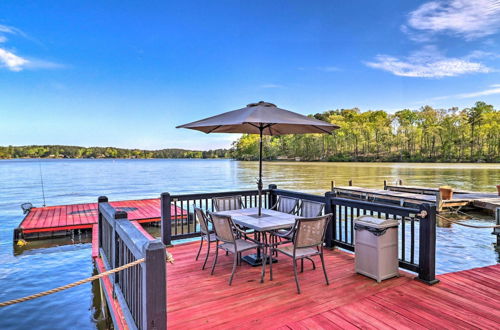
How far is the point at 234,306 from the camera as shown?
10.4 ft

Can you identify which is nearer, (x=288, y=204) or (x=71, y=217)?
(x=288, y=204)

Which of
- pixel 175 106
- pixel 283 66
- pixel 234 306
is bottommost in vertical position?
pixel 234 306

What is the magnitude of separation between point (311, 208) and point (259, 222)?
113 centimetres

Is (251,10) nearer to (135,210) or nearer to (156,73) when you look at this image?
(156,73)

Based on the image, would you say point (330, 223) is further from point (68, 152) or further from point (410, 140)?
point (68, 152)

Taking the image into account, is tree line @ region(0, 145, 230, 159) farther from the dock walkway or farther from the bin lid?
the bin lid

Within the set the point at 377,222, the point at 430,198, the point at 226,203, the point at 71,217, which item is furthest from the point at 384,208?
the point at 430,198

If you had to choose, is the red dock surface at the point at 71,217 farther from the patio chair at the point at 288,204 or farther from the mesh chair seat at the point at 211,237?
the mesh chair seat at the point at 211,237

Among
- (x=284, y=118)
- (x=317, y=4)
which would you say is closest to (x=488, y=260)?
(x=284, y=118)

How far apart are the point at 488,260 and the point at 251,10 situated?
22.2m

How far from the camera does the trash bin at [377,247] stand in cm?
373

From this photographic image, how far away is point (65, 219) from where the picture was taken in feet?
34.5

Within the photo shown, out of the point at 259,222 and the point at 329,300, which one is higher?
the point at 259,222

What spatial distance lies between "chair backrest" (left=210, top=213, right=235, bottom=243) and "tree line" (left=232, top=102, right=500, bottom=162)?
7253 centimetres
